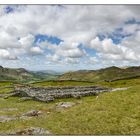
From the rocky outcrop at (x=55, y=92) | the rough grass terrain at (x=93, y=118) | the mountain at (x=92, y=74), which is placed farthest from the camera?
the rocky outcrop at (x=55, y=92)

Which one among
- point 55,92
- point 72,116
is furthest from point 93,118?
point 55,92

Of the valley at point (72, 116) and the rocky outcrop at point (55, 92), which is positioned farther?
the rocky outcrop at point (55, 92)

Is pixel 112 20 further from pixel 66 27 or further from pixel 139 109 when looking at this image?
pixel 139 109

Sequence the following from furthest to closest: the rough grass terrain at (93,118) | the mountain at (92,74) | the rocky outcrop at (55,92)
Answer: the rocky outcrop at (55,92) → the mountain at (92,74) → the rough grass terrain at (93,118)

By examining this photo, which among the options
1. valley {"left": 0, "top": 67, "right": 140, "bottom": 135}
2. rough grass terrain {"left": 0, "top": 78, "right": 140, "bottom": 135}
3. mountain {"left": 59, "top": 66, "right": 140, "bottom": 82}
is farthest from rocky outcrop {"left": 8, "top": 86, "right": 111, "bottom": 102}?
rough grass terrain {"left": 0, "top": 78, "right": 140, "bottom": 135}

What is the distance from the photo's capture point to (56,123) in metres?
27.7

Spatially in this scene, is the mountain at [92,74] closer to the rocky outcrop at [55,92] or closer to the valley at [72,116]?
the rocky outcrop at [55,92]

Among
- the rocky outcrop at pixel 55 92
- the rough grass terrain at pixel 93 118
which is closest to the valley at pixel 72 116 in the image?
the rough grass terrain at pixel 93 118

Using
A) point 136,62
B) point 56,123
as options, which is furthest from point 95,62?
point 56,123

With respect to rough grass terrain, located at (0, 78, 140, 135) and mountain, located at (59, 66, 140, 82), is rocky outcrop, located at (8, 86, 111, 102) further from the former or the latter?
rough grass terrain, located at (0, 78, 140, 135)

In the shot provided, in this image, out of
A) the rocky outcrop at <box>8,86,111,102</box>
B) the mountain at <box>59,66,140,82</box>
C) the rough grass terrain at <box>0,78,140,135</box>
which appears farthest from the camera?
the rocky outcrop at <box>8,86,111,102</box>

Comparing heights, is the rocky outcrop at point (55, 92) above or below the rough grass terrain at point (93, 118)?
above

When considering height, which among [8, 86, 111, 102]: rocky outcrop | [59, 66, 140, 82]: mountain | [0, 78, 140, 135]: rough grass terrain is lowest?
[0, 78, 140, 135]: rough grass terrain

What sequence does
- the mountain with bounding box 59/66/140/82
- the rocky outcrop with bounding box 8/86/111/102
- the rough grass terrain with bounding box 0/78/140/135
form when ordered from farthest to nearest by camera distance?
the rocky outcrop with bounding box 8/86/111/102 < the mountain with bounding box 59/66/140/82 < the rough grass terrain with bounding box 0/78/140/135
